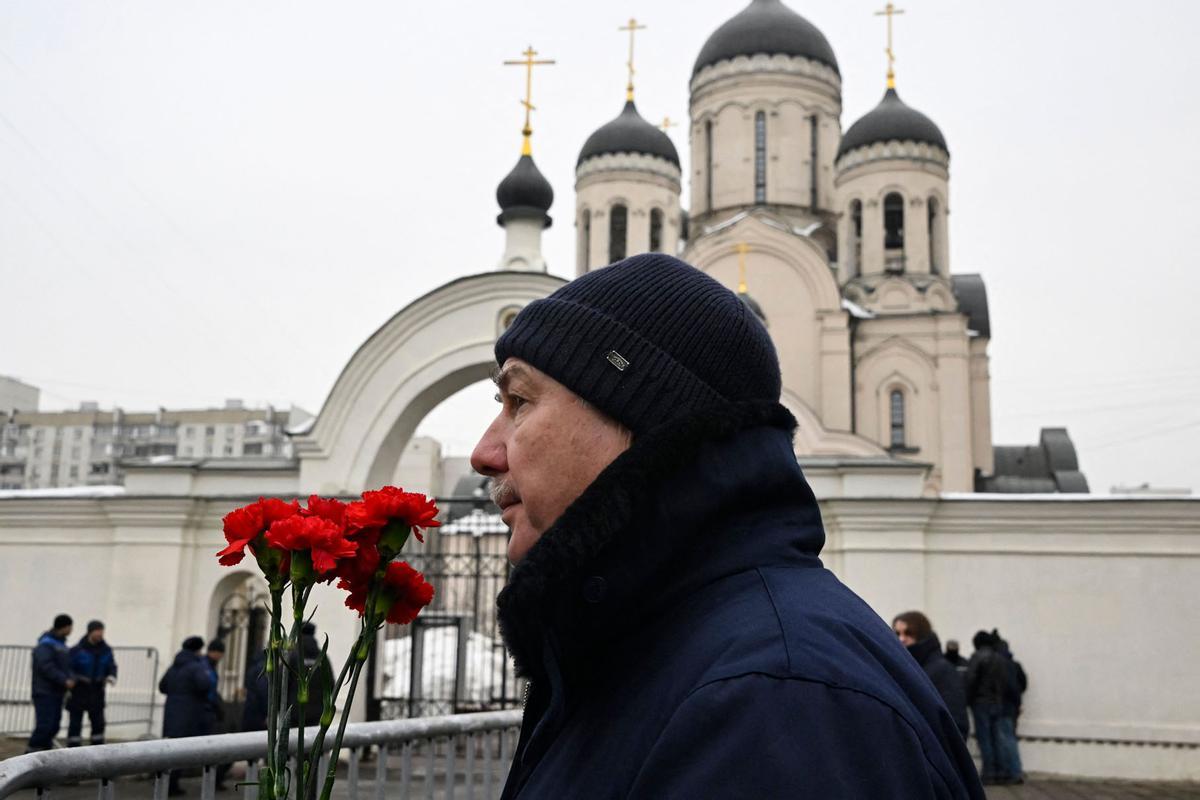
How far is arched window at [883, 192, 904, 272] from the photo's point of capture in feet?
95.6

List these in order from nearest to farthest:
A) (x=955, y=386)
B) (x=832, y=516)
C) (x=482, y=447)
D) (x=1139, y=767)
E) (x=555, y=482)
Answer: (x=555, y=482), (x=482, y=447), (x=1139, y=767), (x=832, y=516), (x=955, y=386)

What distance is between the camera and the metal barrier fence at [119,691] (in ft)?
41.7

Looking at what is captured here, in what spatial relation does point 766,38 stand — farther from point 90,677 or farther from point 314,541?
point 314,541

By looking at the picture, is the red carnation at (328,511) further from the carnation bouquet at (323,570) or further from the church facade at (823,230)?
→ the church facade at (823,230)

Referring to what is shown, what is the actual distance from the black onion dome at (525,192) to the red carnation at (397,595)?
47.9 feet

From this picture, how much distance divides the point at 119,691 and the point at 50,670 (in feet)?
8.08

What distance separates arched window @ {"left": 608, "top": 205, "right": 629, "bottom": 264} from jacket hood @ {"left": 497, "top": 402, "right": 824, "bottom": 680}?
3095 centimetres

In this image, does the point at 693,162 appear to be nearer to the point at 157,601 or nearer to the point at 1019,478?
the point at 1019,478

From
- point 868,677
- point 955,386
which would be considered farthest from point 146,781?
point 955,386

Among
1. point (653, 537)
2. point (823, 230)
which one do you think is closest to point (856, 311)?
point (823, 230)

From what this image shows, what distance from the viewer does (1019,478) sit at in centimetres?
3044

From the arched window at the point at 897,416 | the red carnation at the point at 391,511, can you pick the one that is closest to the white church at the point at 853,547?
the arched window at the point at 897,416

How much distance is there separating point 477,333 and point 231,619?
436cm

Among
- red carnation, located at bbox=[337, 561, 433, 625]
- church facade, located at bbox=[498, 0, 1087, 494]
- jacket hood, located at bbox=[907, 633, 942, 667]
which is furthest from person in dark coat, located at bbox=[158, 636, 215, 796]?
church facade, located at bbox=[498, 0, 1087, 494]
